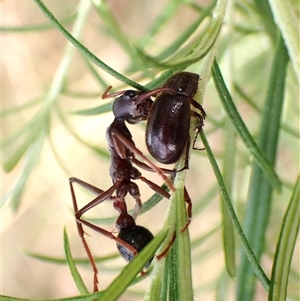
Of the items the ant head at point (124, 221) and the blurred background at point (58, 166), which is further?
the blurred background at point (58, 166)

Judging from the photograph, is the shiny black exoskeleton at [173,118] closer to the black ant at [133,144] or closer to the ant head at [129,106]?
the black ant at [133,144]

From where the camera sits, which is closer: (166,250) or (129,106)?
(166,250)

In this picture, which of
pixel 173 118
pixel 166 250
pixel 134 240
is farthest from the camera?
pixel 134 240

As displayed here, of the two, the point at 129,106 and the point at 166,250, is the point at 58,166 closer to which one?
the point at 129,106

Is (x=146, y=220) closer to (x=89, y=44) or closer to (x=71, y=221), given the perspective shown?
(x=71, y=221)

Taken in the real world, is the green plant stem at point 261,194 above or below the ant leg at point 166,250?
above

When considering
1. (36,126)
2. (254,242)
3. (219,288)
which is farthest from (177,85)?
(219,288)

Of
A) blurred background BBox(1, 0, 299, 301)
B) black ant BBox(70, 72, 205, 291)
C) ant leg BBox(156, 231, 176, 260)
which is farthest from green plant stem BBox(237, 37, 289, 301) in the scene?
blurred background BBox(1, 0, 299, 301)

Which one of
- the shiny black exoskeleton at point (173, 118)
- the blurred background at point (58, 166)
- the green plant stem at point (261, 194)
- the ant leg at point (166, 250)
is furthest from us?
the blurred background at point (58, 166)

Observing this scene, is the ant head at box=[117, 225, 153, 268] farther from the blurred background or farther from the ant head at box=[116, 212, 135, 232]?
the blurred background

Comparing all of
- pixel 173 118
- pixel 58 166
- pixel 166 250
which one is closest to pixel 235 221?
pixel 166 250

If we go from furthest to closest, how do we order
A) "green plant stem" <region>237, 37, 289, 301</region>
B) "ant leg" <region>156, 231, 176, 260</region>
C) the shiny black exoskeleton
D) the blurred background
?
the blurred background → "green plant stem" <region>237, 37, 289, 301</region> → the shiny black exoskeleton → "ant leg" <region>156, 231, 176, 260</region>

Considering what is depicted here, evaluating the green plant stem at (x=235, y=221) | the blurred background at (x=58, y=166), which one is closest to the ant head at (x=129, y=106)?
the green plant stem at (x=235, y=221)
